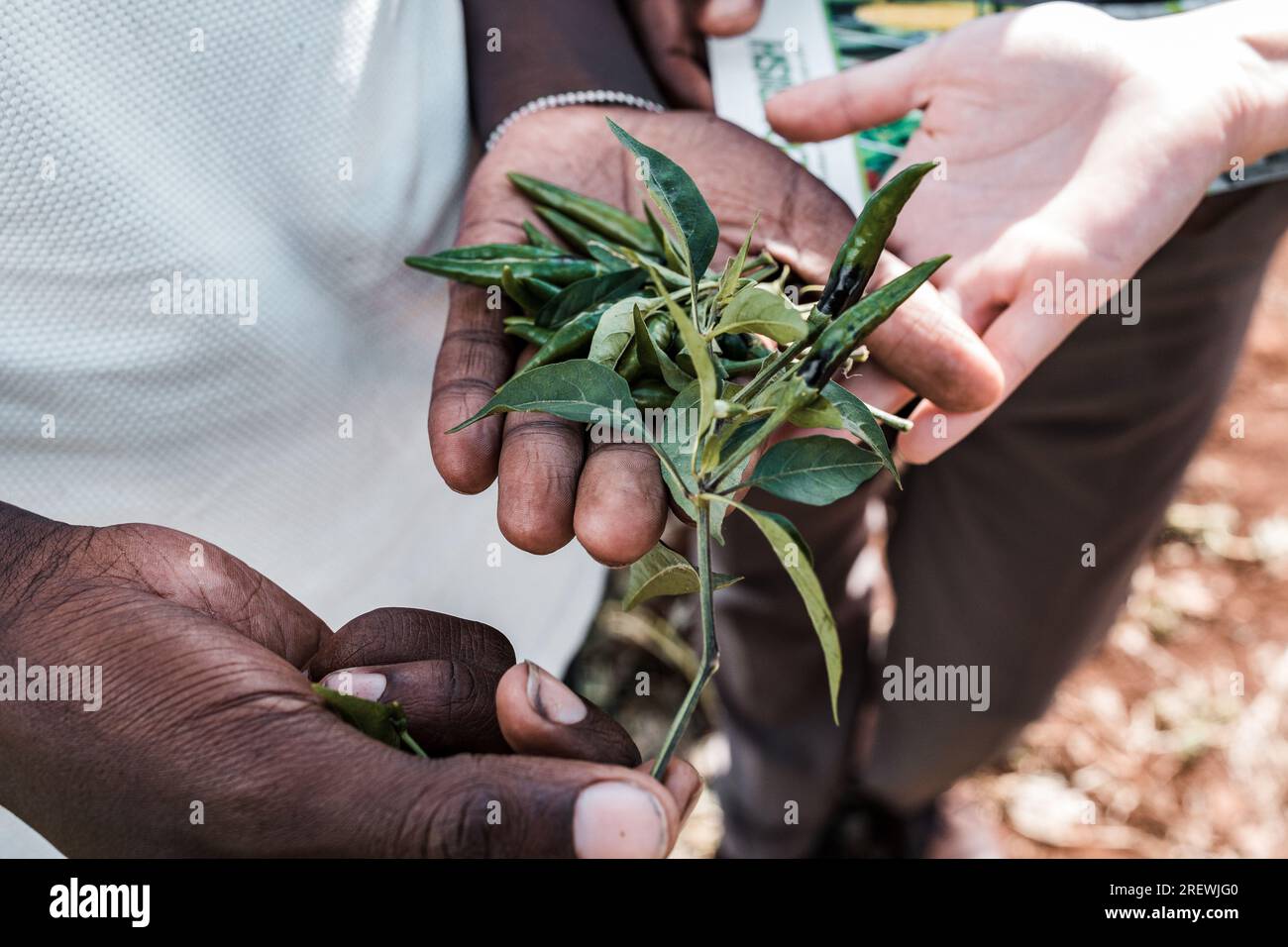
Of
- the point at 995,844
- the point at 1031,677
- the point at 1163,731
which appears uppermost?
the point at 1031,677

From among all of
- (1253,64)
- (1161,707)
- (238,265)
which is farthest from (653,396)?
(1161,707)

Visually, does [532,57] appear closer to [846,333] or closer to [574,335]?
[574,335]

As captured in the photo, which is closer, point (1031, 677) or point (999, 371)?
point (999, 371)

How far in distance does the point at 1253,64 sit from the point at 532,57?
891mm

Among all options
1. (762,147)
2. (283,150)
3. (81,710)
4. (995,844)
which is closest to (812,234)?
(762,147)

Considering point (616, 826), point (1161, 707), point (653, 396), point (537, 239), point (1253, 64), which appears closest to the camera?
point (616, 826)

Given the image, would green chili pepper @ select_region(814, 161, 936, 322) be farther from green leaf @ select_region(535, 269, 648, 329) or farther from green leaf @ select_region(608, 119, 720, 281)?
green leaf @ select_region(535, 269, 648, 329)

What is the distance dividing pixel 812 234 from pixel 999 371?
256 millimetres

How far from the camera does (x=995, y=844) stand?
197cm

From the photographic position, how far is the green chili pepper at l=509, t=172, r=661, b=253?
1.12 metres

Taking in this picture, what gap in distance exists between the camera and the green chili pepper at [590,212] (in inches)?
44.0

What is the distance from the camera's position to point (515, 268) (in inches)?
40.8

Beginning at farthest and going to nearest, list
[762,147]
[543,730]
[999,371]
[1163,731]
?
[1163,731]
[762,147]
[999,371]
[543,730]

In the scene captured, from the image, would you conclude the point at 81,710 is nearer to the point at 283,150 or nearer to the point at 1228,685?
the point at 283,150
